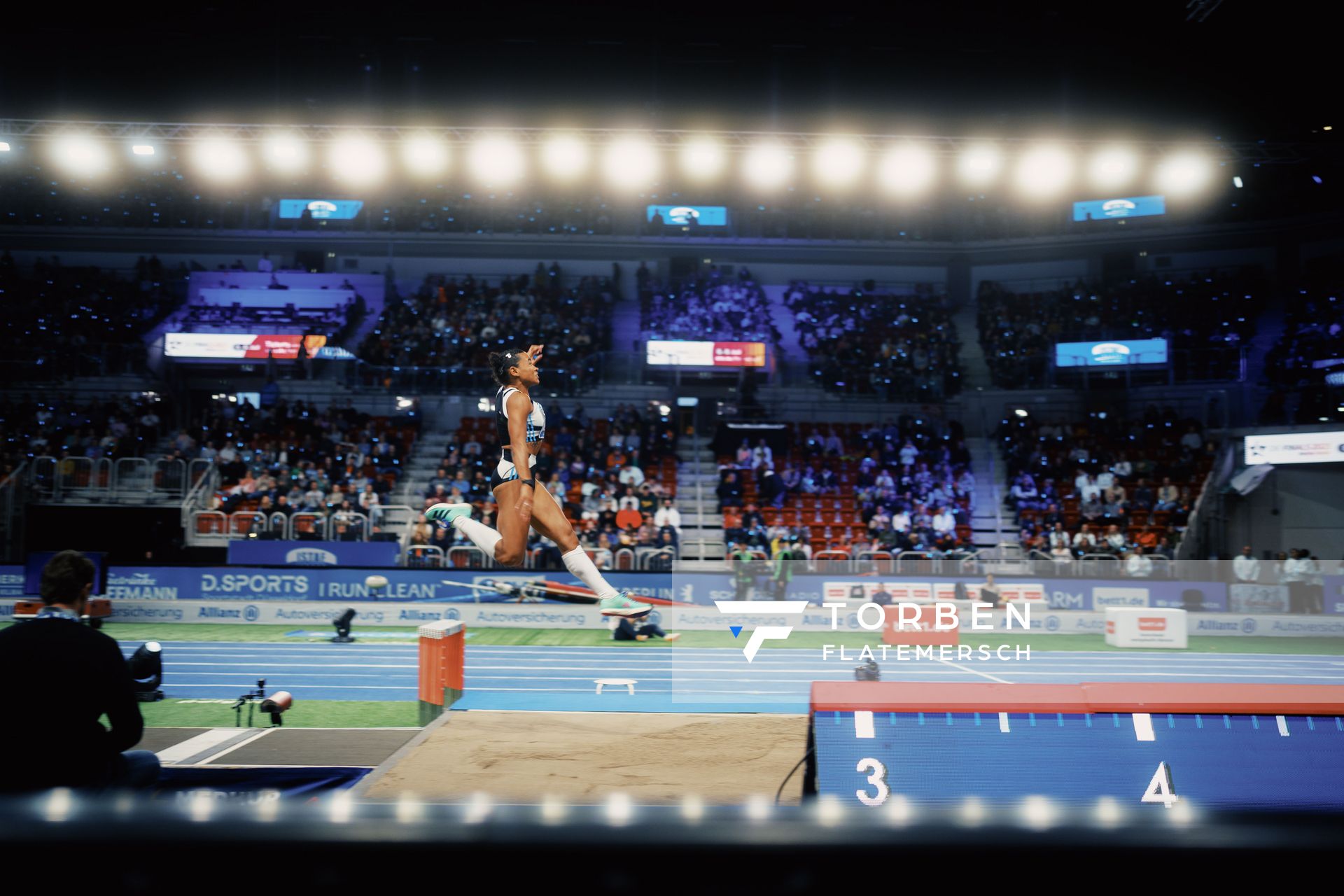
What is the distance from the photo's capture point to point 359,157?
778 inches

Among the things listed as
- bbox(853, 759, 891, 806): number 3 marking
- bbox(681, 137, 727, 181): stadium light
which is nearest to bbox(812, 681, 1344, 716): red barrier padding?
bbox(853, 759, 891, 806): number 3 marking

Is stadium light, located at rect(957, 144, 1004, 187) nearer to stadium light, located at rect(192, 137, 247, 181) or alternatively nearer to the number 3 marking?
stadium light, located at rect(192, 137, 247, 181)

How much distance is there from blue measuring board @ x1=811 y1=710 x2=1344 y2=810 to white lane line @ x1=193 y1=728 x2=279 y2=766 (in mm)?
4843

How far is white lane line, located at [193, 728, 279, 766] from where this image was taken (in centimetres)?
733

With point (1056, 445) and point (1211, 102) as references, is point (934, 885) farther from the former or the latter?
point (1056, 445)

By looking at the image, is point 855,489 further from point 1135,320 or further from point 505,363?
point 505,363

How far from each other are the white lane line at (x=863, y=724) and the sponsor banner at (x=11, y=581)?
69.7 ft

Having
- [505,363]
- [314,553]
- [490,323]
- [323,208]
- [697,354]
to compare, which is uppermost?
[323,208]

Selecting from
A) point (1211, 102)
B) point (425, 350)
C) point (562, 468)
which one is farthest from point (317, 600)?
point (1211, 102)

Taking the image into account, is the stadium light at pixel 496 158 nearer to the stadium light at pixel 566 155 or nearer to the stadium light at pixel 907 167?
the stadium light at pixel 566 155

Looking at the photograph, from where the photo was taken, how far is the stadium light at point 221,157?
1994 cm

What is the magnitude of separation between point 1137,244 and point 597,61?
2039cm

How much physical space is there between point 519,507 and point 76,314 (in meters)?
29.8

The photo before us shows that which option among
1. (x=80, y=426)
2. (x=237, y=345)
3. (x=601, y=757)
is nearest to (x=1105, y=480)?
(x=601, y=757)
